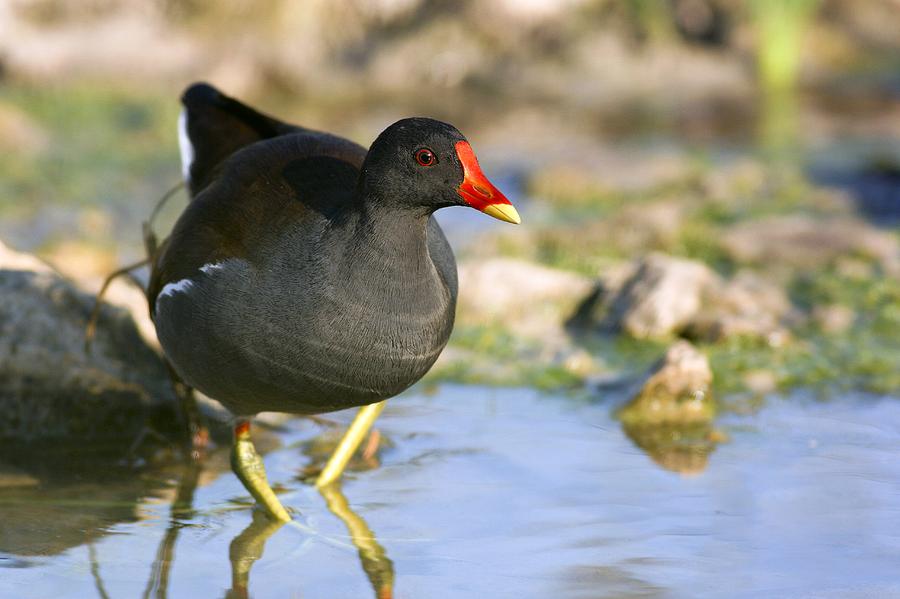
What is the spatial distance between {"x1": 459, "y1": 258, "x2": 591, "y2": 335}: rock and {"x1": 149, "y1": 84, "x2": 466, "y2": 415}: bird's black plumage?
88.2 inches

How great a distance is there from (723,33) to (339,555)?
10.4 m

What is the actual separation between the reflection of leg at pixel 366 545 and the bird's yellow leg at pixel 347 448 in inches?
1.3

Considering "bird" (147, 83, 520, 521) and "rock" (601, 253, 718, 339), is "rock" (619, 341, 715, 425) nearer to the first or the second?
"rock" (601, 253, 718, 339)

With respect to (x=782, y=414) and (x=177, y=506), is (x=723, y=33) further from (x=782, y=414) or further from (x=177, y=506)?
(x=177, y=506)

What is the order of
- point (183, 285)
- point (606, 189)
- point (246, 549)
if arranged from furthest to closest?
point (606, 189)
point (183, 285)
point (246, 549)

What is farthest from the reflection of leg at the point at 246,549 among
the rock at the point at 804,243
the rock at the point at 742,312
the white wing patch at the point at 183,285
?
the rock at the point at 804,243

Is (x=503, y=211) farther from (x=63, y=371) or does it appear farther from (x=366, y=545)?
(x=63, y=371)

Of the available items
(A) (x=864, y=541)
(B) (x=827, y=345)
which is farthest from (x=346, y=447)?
(B) (x=827, y=345)

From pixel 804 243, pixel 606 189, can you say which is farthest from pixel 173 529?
pixel 606 189

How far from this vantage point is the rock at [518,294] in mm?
6070

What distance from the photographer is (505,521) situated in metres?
3.83

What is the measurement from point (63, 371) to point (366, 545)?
60.2 inches

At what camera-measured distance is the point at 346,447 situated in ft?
13.8

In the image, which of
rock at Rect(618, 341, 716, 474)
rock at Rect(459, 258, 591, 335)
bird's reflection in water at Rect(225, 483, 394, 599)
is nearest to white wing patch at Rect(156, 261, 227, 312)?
bird's reflection in water at Rect(225, 483, 394, 599)
